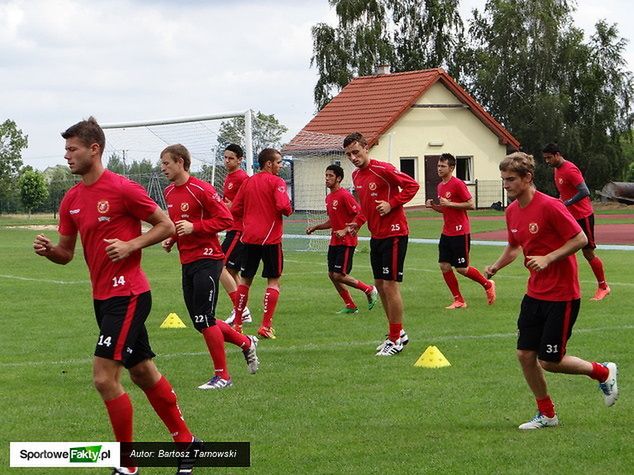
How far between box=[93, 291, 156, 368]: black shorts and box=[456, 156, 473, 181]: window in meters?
50.9

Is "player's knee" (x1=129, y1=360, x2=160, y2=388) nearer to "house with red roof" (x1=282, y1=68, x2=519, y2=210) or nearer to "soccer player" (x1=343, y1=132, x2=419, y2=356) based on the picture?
"soccer player" (x1=343, y1=132, x2=419, y2=356)

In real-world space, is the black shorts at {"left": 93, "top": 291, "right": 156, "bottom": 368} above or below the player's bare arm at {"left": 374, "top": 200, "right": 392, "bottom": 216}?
below

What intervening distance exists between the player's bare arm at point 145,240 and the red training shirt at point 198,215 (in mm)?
3071

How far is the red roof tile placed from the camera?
53875mm

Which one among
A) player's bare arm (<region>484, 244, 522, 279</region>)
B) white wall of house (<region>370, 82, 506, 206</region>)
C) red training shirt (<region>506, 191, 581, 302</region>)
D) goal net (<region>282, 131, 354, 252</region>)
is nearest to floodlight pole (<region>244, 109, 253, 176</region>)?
goal net (<region>282, 131, 354, 252</region>)

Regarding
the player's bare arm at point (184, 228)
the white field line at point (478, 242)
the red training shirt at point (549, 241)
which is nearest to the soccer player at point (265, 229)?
the player's bare arm at point (184, 228)

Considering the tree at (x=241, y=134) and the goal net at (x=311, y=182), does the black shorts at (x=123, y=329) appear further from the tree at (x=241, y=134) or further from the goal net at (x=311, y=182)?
the goal net at (x=311, y=182)

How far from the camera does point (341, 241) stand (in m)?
15.9

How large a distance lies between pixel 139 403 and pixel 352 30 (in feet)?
183

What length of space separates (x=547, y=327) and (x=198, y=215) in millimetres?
3653

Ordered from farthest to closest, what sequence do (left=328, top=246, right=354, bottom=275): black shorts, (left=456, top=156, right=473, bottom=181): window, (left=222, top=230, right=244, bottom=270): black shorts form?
(left=456, top=156, right=473, bottom=181): window
(left=328, top=246, right=354, bottom=275): black shorts
(left=222, top=230, right=244, bottom=270): black shorts

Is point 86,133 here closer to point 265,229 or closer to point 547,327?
point 547,327

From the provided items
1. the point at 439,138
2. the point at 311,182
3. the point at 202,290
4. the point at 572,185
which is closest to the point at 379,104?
the point at 439,138

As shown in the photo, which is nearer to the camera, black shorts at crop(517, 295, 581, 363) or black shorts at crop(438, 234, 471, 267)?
black shorts at crop(517, 295, 581, 363)
